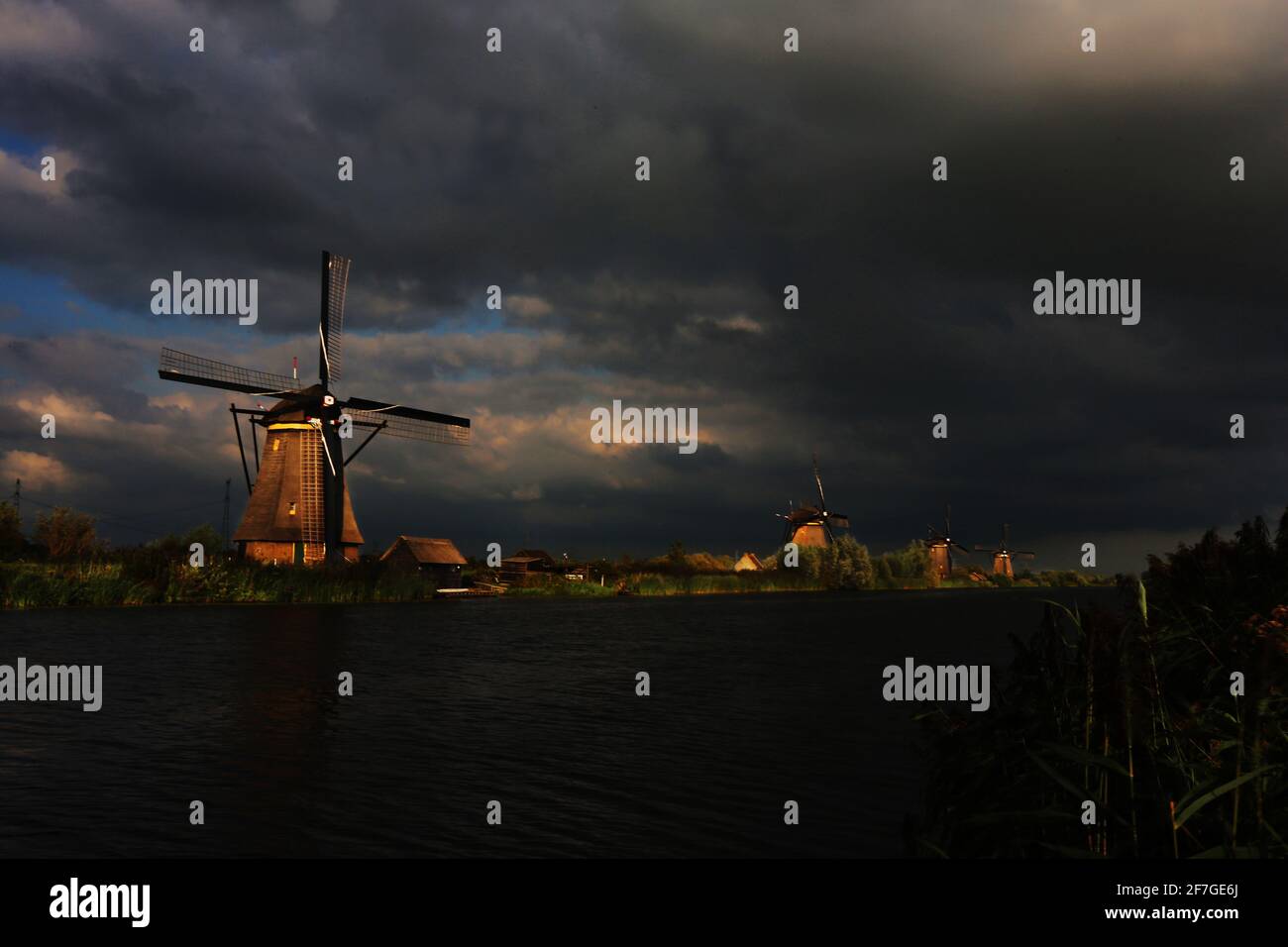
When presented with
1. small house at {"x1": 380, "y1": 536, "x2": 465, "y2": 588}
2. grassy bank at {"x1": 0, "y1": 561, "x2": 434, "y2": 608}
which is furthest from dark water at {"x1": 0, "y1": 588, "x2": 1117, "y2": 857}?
small house at {"x1": 380, "y1": 536, "x2": 465, "y2": 588}

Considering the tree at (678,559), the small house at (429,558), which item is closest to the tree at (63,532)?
the small house at (429,558)

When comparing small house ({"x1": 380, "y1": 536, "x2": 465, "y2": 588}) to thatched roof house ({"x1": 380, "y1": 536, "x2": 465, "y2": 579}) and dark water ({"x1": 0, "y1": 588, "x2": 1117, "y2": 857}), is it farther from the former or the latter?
dark water ({"x1": 0, "y1": 588, "x2": 1117, "y2": 857})

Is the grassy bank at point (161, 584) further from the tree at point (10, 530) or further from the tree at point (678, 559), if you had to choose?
the tree at point (678, 559)

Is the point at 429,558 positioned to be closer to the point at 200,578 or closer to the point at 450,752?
the point at 200,578

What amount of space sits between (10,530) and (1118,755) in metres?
74.5

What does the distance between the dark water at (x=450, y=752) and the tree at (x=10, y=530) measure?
34211 mm

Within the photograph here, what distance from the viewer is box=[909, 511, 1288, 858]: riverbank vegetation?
16.5 feet

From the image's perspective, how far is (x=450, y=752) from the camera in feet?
48.6

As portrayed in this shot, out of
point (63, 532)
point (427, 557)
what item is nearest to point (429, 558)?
point (427, 557)

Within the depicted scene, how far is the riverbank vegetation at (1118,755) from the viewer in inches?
199

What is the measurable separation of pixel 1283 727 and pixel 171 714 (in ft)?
61.2

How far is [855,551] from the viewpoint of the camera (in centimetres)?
11775

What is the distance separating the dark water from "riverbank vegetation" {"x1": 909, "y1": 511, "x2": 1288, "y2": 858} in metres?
1.08
